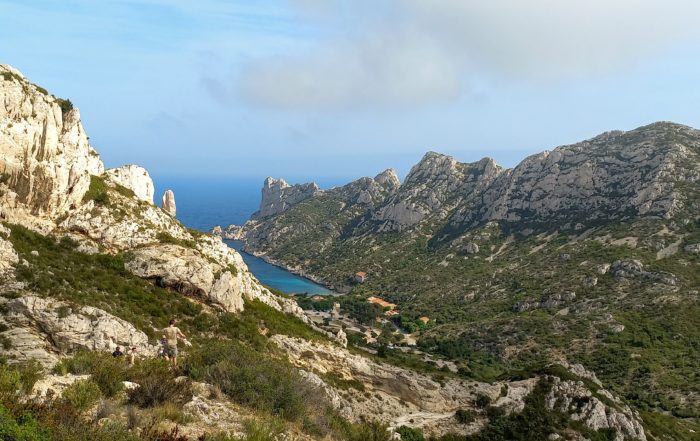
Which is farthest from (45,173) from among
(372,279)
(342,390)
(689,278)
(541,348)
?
(372,279)

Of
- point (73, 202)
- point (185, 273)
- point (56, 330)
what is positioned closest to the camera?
point (56, 330)

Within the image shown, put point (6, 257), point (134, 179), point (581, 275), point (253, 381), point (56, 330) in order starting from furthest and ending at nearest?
1. point (581, 275)
2. point (134, 179)
3. point (6, 257)
4. point (56, 330)
5. point (253, 381)

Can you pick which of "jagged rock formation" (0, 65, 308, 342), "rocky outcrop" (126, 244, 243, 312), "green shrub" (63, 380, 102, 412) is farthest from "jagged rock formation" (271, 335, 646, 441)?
"green shrub" (63, 380, 102, 412)

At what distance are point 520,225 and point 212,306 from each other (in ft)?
521

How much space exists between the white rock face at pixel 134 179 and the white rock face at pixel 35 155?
39.2ft

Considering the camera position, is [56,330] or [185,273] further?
[185,273]

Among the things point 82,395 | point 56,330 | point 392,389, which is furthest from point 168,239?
point 82,395

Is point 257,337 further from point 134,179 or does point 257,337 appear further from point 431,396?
point 134,179

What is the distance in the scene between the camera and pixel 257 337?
4153 centimetres

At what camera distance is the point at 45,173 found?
1505 inches

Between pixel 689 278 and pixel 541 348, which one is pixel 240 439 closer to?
pixel 541 348

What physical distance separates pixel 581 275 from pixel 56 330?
131586 millimetres

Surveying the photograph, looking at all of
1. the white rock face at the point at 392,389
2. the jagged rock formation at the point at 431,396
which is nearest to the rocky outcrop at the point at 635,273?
the jagged rock formation at the point at 431,396

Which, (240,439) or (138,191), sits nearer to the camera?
(240,439)
